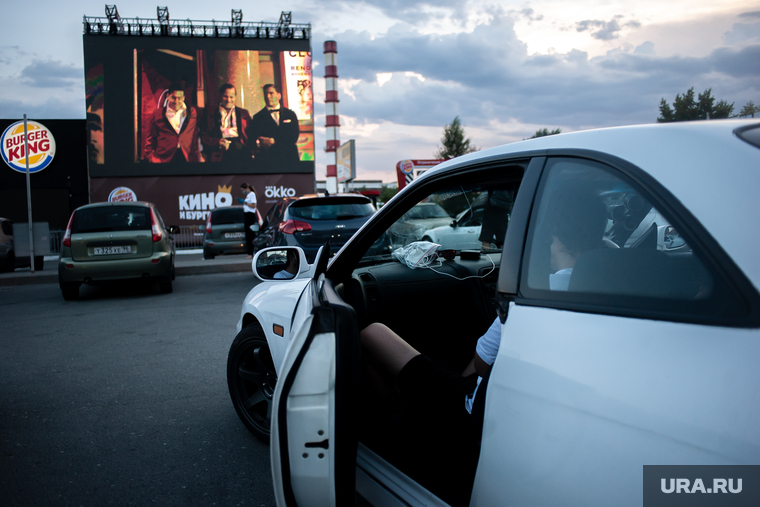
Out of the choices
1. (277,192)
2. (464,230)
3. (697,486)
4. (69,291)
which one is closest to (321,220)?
(69,291)

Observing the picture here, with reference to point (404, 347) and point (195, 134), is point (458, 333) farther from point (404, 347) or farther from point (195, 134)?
point (195, 134)

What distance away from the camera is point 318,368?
151 cm

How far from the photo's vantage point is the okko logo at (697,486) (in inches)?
37.0

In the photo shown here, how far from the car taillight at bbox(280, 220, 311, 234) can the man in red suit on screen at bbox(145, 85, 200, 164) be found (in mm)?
25495

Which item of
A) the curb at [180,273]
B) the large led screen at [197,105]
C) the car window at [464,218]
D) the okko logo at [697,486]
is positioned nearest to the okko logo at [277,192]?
the large led screen at [197,105]

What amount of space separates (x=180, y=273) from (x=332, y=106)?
3249 centimetres

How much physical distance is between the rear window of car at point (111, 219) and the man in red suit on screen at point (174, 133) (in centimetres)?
2455

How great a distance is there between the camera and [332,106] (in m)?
42.4

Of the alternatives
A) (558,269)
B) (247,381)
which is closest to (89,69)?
(247,381)

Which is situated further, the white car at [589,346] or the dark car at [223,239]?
the dark car at [223,239]

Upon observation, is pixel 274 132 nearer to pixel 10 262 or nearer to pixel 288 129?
pixel 288 129

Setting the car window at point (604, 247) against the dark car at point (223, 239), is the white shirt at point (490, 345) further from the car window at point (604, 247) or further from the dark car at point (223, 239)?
the dark car at point (223, 239)

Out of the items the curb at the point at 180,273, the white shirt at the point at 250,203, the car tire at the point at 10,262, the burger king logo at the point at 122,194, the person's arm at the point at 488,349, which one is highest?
the burger king logo at the point at 122,194

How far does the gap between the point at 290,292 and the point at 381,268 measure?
52 centimetres
